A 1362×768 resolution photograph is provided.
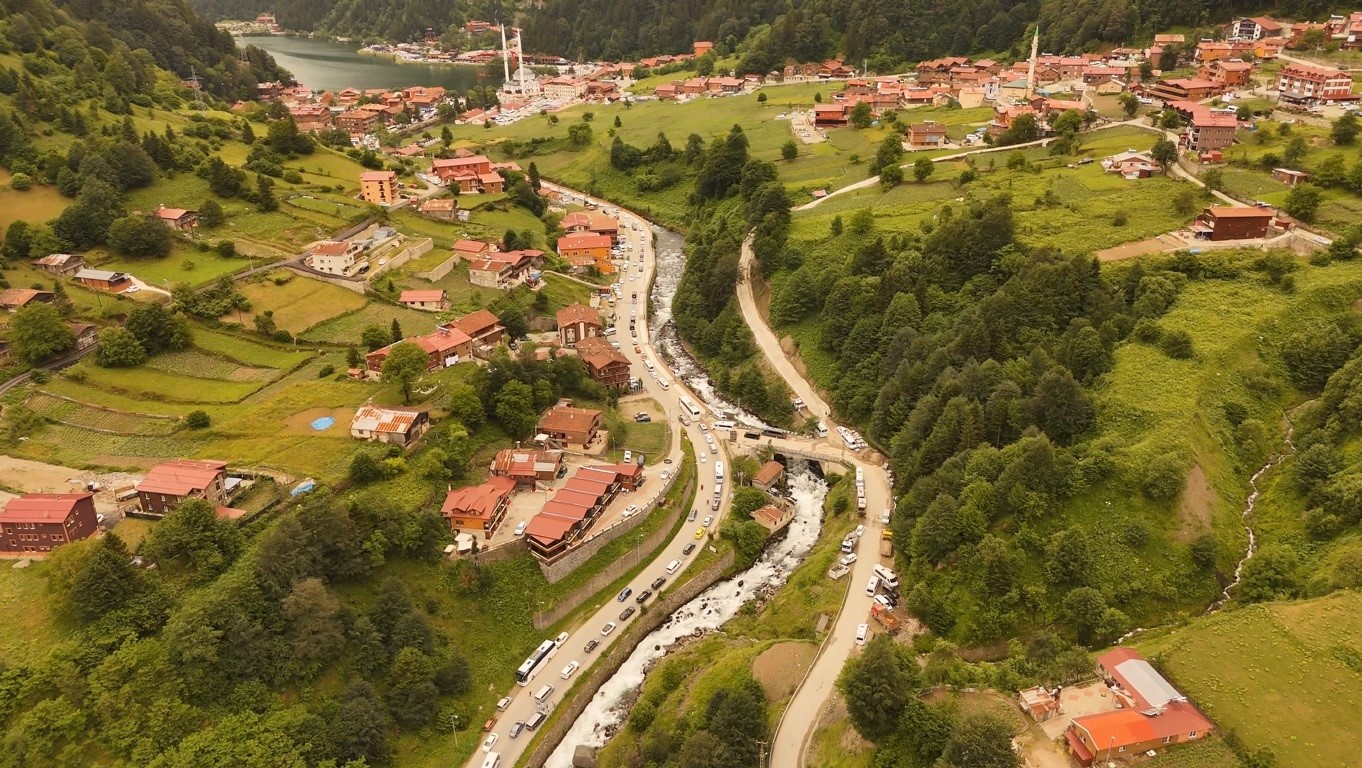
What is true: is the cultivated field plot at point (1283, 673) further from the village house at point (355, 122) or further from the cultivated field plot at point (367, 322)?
the village house at point (355, 122)

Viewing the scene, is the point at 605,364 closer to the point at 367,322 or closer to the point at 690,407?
the point at 690,407

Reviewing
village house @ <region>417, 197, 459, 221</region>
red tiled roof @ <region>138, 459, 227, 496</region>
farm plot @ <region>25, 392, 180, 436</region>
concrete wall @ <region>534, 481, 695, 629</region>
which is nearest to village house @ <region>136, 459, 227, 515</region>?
red tiled roof @ <region>138, 459, 227, 496</region>

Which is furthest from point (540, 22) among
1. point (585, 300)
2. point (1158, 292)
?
point (1158, 292)

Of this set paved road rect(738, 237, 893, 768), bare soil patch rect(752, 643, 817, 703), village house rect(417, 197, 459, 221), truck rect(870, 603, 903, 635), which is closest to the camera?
paved road rect(738, 237, 893, 768)

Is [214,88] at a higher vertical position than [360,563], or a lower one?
higher

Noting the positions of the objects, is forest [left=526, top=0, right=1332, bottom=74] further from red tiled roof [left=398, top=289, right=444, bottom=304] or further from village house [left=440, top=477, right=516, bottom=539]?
village house [left=440, top=477, right=516, bottom=539]

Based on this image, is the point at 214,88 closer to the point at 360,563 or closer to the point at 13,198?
the point at 13,198

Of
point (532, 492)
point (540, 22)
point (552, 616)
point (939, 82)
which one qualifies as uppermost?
point (540, 22)
